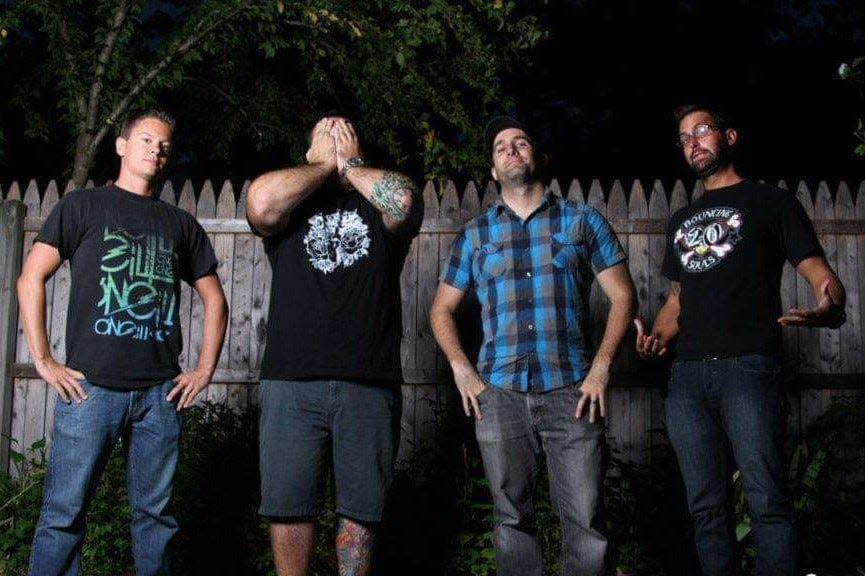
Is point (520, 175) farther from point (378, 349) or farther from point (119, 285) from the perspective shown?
point (119, 285)

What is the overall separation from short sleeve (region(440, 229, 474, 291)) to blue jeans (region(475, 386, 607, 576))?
0.55m

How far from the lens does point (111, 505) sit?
4.61 metres

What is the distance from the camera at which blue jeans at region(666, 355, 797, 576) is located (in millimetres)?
3018

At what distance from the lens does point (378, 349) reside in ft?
10.3

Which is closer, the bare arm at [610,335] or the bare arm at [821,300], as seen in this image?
the bare arm at [821,300]

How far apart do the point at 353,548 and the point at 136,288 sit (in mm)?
1320

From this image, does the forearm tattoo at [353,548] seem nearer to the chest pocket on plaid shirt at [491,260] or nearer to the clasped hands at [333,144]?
the chest pocket on plaid shirt at [491,260]

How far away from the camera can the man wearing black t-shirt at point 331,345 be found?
3053 millimetres

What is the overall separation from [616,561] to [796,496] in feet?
3.39

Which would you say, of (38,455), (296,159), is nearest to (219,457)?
(38,455)

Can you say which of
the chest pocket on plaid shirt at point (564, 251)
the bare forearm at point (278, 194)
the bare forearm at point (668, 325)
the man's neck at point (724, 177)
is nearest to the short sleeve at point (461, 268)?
the chest pocket on plaid shirt at point (564, 251)

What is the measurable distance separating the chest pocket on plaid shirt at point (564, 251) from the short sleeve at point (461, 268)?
1.26 feet

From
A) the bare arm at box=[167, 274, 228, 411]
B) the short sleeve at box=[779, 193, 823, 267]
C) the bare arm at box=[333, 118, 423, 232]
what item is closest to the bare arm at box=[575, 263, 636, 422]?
the short sleeve at box=[779, 193, 823, 267]

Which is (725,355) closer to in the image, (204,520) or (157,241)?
(157,241)
